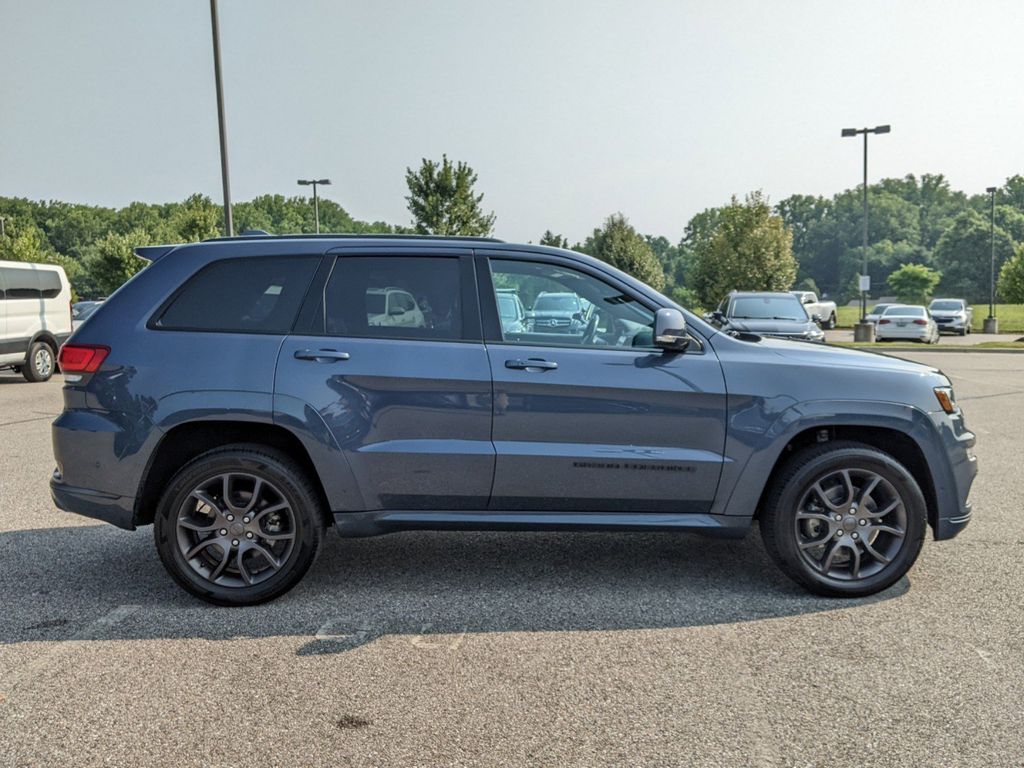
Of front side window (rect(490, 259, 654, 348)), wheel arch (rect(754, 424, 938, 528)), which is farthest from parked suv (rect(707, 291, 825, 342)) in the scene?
front side window (rect(490, 259, 654, 348))

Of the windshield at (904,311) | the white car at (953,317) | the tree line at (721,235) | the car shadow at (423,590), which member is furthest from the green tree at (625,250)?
the car shadow at (423,590)

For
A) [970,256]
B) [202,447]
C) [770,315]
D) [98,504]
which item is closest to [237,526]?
[202,447]

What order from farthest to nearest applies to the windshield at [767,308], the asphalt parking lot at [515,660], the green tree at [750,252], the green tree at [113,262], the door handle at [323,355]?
the green tree at [113,262] < the green tree at [750,252] < the windshield at [767,308] < the door handle at [323,355] < the asphalt parking lot at [515,660]

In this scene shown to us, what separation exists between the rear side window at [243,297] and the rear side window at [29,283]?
40.9 ft

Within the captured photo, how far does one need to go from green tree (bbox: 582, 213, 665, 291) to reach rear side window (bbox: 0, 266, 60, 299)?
62095mm

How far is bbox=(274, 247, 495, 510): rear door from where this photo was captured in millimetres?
4320

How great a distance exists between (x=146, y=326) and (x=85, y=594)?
1.40m

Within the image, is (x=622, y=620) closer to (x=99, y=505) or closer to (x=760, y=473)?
(x=760, y=473)

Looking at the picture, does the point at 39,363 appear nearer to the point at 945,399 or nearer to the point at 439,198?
the point at 945,399

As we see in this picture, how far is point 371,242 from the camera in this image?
4.58 m

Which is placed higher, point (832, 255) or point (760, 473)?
point (832, 255)

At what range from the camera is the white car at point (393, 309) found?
4.46m

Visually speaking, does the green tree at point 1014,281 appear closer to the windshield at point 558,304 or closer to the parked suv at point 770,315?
the parked suv at point 770,315

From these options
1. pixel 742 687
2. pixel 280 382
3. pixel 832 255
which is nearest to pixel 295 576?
pixel 280 382
